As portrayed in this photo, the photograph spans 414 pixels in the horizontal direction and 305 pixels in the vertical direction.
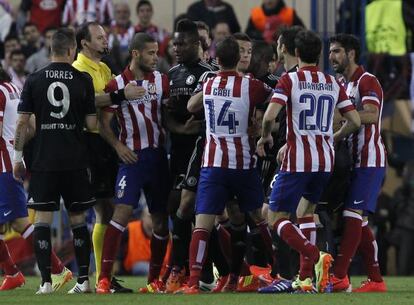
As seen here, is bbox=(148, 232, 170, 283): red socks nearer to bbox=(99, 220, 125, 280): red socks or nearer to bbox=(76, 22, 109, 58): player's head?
bbox=(99, 220, 125, 280): red socks

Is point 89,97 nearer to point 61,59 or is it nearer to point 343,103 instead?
point 61,59

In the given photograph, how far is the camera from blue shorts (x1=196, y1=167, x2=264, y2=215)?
12.6 meters

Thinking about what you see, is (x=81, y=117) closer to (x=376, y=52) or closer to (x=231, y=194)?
(x=231, y=194)

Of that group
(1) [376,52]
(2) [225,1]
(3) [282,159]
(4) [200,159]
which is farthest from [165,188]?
(2) [225,1]

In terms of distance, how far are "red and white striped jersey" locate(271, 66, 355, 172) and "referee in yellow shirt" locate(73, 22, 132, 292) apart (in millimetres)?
1905

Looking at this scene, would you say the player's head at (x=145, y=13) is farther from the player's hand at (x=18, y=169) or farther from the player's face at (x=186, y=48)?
the player's hand at (x=18, y=169)

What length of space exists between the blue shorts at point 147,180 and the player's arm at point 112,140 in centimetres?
8

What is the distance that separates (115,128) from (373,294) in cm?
276

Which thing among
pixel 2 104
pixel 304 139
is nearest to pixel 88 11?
pixel 2 104

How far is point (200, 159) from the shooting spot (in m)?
13.1

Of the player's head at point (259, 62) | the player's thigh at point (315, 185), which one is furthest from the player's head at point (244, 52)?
the player's thigh at point (315, 185)

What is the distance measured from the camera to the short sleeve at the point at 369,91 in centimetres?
1299

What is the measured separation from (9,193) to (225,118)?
2.30m

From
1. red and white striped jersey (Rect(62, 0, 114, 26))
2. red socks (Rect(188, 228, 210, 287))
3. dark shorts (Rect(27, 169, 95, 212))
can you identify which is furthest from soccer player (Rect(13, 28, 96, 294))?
red and white striped jersey (Rect(62, 0, 114, 26))
